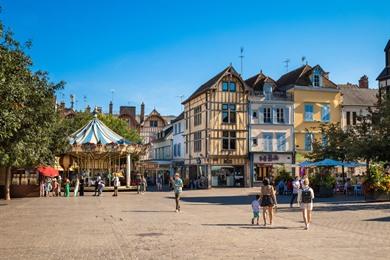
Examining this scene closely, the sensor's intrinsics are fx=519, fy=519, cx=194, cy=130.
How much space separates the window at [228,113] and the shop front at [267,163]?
13.4 feet

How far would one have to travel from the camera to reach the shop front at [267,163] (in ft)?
167

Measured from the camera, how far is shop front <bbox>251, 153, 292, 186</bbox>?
50.9 m

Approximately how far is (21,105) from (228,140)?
32.8 meters

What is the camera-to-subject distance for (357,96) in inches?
2217

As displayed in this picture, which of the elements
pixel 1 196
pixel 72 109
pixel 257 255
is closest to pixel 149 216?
pixel 257 255

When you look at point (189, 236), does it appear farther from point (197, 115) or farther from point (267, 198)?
point (197, 115)

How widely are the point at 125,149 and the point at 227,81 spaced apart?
48.3ft

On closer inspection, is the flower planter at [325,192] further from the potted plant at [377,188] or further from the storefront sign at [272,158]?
the storefront sign at [272,158]

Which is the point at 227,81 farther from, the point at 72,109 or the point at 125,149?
the point at 72,109

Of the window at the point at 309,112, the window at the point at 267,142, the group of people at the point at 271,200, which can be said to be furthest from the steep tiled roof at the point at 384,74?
the group of people at the point at 271,200

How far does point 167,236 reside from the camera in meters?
13.4

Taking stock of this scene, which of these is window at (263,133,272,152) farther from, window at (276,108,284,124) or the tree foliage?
the tree foliage

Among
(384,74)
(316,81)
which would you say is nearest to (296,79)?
(316,81)

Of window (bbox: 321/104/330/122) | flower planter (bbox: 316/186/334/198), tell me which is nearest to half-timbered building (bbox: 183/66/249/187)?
window (bbox: 321/104/330/122)
